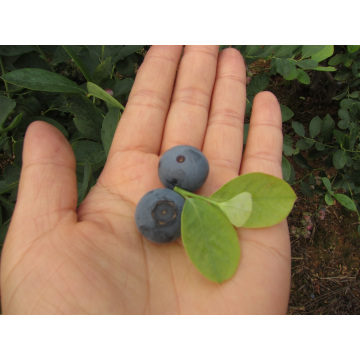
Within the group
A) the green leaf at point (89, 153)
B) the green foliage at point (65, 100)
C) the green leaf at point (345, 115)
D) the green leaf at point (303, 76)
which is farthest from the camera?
the green leaf at point (345, 115)

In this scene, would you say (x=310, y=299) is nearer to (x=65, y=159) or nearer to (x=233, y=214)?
(x=233, y=214)

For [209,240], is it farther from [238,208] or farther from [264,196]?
[264,196]

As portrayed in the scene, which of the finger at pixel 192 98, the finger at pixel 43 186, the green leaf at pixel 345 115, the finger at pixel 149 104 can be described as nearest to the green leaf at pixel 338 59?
the green leaf at pixel 345 115

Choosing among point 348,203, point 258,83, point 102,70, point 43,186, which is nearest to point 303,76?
point 258,83

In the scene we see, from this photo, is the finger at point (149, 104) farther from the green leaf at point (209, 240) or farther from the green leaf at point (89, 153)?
the green leaf at point (209, 240)

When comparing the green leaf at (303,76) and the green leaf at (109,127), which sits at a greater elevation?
the green leaf at (303,76)

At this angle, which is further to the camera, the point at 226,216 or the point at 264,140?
the point at 264,140
